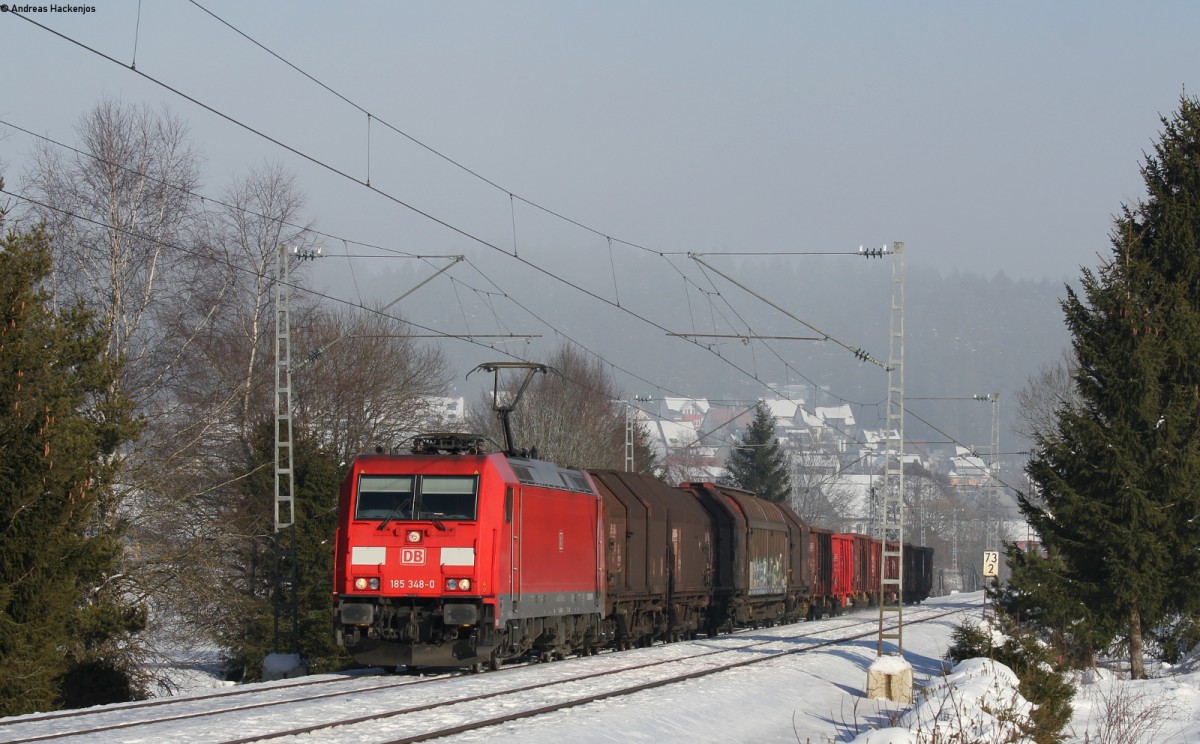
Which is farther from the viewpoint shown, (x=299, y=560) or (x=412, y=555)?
(x=299, y=560)

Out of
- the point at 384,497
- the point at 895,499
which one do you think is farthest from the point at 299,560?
the point at 895,499

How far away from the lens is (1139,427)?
24234 mm

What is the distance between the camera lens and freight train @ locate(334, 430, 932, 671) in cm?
2103

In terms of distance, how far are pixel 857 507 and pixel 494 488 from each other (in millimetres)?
171010

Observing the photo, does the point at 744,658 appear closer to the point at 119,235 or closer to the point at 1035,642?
the point at 1035,642

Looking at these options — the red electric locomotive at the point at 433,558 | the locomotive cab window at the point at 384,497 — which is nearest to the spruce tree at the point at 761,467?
the red electric locomotive at the point at 433,558

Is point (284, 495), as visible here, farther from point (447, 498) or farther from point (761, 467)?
point (761, 467)

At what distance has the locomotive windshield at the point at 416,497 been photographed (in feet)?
69.9

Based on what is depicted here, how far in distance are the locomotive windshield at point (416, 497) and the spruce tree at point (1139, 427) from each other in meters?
10.5

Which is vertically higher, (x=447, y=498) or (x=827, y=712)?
(x=447, y=498)

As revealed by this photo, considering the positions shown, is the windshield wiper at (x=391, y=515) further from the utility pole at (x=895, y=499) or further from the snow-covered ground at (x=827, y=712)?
the utility pole at (x=895, y=499)

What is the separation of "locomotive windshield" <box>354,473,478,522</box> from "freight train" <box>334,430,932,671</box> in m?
0.02

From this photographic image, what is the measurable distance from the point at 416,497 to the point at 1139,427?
12516mm

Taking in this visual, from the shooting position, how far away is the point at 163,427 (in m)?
35.2
